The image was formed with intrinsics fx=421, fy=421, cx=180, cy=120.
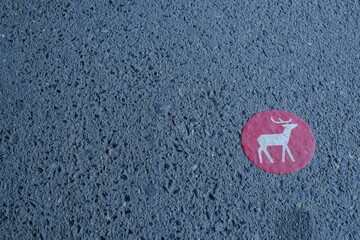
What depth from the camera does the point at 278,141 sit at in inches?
90.8

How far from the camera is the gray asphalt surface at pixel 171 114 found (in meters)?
2.05

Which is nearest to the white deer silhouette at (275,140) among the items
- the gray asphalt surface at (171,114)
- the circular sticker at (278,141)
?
the circular sticker at (278,141)

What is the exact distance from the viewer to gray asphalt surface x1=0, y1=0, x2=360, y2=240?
205cm

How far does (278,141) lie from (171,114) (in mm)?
614

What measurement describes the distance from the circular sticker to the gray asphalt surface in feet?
0.16

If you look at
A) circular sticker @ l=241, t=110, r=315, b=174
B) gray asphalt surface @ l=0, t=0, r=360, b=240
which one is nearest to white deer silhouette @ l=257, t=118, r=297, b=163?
circular sticker @ l=241, t=110, r=315, b=174

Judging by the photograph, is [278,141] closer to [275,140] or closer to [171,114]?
[275,140]

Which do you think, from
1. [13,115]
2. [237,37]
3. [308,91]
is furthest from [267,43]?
[13,115]

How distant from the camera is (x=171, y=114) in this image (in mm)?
2402

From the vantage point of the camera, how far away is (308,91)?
2.52m

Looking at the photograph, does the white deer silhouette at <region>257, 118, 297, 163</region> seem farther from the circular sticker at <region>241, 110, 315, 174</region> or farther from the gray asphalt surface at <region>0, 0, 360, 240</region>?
the gray asphalt surface at <region>0, 0, 360, 240</region>

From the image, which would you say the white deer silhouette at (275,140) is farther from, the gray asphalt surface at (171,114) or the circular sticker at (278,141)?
the gray asphalt surface at (171,114)

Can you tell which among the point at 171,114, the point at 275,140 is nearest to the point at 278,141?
the point at 275,140

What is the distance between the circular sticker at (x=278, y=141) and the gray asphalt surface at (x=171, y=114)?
5 centimetres
